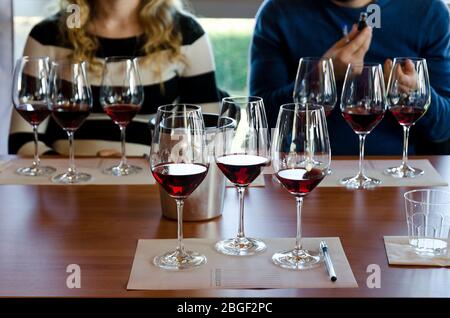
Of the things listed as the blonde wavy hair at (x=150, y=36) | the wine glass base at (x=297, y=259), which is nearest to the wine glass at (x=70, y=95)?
the wine glass base at (x=297, y=259)

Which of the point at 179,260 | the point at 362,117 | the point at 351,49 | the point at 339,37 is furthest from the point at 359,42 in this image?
the point at 179,260

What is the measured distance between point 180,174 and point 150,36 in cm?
124

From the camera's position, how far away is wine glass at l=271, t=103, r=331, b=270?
987 millimetres

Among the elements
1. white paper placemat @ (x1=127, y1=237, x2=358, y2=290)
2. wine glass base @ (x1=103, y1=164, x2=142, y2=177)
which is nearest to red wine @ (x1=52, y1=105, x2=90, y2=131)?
wine glass base @ (x1=103, y1=164, x2=142, y2=177)

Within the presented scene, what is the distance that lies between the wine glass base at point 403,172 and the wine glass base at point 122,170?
0.50 m

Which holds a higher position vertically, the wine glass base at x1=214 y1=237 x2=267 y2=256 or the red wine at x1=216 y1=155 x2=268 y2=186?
the red wine at x1=216 y1=155 x2=268 y2=186

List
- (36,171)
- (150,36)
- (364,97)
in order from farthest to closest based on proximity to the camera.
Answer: (150,36)
(36,171)
(364,97)

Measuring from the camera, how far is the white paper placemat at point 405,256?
1002 millimetres

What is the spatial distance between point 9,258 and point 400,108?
80 cm

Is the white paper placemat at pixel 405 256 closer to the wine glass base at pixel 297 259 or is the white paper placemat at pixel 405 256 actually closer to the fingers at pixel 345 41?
the wine glass base at pixel 297 259

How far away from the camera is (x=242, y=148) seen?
3.39ft

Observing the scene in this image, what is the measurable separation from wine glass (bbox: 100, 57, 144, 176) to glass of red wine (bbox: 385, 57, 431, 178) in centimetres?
52

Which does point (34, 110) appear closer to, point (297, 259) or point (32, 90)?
point (32, 90)

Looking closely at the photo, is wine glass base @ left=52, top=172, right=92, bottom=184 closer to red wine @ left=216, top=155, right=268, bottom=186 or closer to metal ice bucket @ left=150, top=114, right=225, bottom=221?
metal ice bucket @ left=150, top=114, right=225, bottom=221
